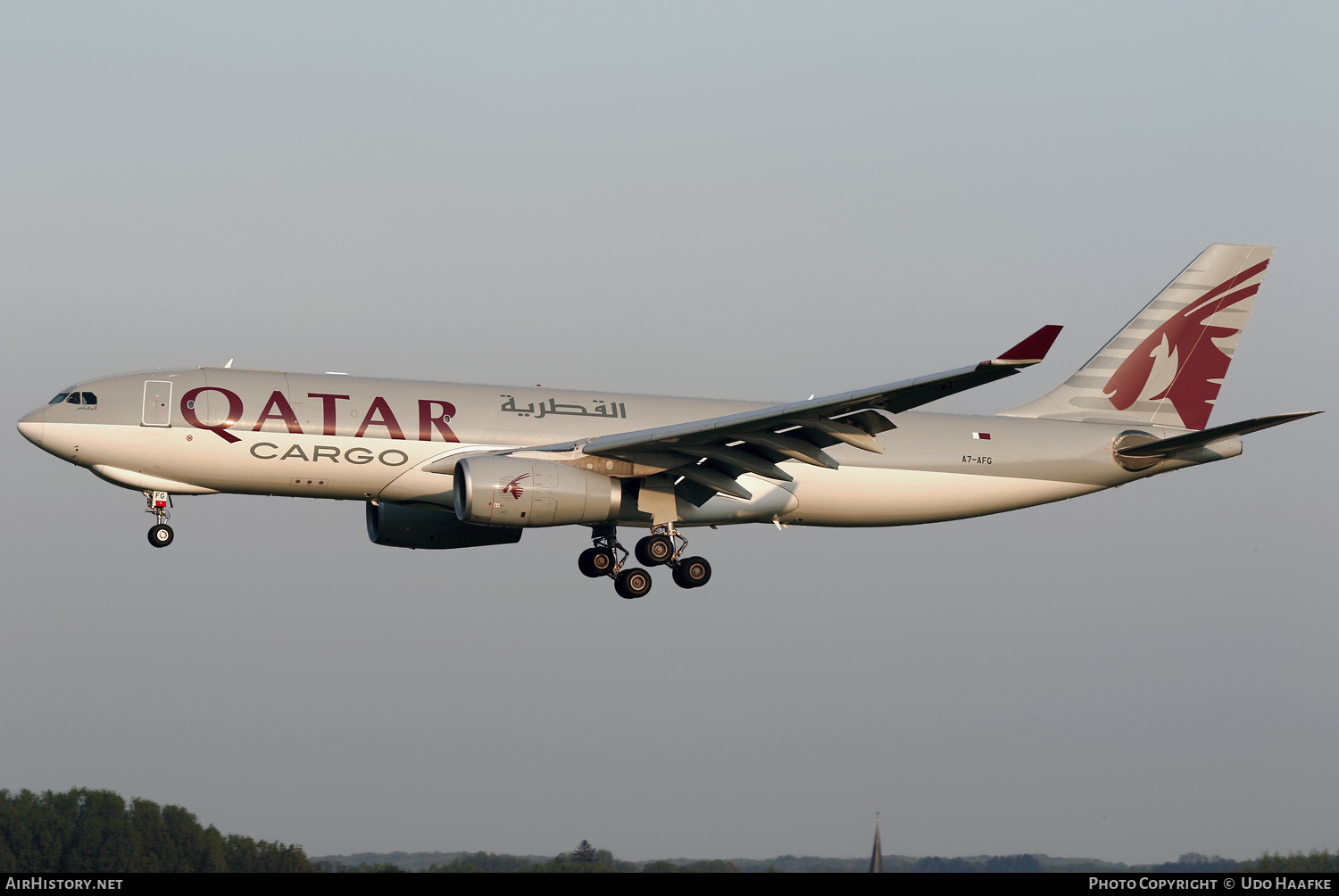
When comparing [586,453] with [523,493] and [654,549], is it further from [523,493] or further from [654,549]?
[654,549]

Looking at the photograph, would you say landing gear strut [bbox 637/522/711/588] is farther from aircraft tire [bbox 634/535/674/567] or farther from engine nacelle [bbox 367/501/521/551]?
engine nacelle [bbox 367/501/521/551]

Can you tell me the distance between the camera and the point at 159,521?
3722 centimetres

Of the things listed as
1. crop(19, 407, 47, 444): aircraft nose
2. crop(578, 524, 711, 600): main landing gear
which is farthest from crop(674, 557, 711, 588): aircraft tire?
crop(19, 407, 47, 444): aircraft nose

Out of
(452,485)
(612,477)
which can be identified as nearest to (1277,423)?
(612,477)

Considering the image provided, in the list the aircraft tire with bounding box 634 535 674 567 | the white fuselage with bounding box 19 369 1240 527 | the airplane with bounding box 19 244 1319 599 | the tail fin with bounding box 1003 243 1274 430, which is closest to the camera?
the airplane with bounding box 19 244 1319 599

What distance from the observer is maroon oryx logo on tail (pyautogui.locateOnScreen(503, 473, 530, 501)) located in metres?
34.6

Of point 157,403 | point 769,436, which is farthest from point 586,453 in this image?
point 157,403

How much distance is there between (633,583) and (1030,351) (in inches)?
546

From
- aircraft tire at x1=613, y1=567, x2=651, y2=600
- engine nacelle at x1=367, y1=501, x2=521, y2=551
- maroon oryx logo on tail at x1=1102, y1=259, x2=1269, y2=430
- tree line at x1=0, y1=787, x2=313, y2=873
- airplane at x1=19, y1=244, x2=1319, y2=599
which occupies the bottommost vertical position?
tree line at x1=0, y1=787, x2=313, y2=873

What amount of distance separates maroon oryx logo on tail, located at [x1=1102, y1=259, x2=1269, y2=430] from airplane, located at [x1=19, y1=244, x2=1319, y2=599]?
1.11m

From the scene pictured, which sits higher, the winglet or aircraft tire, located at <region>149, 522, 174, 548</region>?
the winglet

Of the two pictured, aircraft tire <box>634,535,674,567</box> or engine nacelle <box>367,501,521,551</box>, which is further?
engine nacelle <box>367,501,521,551</box>
